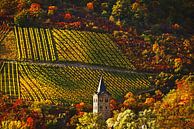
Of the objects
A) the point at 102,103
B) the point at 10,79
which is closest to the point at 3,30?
the point at 10,79

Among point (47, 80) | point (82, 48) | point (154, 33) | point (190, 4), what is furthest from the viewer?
point (190, 4)

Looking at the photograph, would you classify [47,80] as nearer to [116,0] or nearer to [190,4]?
[116,0]

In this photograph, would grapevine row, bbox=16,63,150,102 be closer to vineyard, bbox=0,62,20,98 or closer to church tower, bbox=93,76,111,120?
vineyard, bbox=0,62,20,98

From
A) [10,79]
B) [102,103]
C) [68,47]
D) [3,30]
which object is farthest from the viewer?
[3,30]

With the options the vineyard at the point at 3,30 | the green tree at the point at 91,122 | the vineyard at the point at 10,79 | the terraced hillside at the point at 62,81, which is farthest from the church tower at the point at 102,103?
the vineyard at the point at 3,30

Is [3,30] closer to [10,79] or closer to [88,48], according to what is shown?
[88,48]

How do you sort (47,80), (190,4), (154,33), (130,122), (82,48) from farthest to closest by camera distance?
(190,4) → (154,33) → (82,48) → (47,80) → (130,122)

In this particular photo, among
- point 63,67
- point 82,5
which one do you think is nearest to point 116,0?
point 82,5

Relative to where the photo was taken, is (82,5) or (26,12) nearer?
(26,12)
